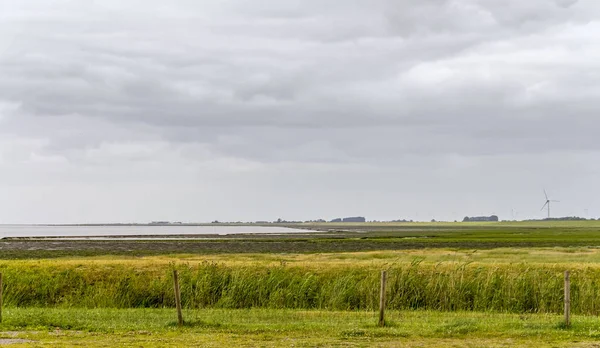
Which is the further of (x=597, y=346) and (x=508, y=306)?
(x=508, y=306)

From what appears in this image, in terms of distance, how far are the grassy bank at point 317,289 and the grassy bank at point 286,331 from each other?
6.16m

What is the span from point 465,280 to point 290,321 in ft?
41.4

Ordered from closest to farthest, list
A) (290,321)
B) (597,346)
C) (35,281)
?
(597,346)
(290,321)
(35,281)

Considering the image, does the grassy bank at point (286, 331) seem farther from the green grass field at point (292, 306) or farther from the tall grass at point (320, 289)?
the tall grass at point (320, 289)

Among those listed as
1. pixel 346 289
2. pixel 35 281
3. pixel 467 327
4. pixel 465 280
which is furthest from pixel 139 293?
pixel 467 327

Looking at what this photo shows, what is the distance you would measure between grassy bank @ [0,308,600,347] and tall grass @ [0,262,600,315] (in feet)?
20.1

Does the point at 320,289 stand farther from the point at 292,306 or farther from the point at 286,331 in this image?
the point at 286,331

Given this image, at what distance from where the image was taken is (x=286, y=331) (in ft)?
78.7

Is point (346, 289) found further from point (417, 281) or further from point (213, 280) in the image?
point (213, 280)

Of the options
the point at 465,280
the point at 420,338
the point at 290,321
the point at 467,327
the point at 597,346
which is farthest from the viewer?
the point at 465,280

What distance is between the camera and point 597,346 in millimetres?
21047

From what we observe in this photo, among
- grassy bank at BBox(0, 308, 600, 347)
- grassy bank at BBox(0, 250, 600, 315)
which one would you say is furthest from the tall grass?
grassy bank at BBox(0, 308, 600, 347)

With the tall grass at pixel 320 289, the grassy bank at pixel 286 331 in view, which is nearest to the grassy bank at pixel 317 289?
the tall grass at pixel 320 289

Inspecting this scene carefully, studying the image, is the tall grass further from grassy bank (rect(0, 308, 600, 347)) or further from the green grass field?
grassy bank (rect(0, 308, 600, 347))
